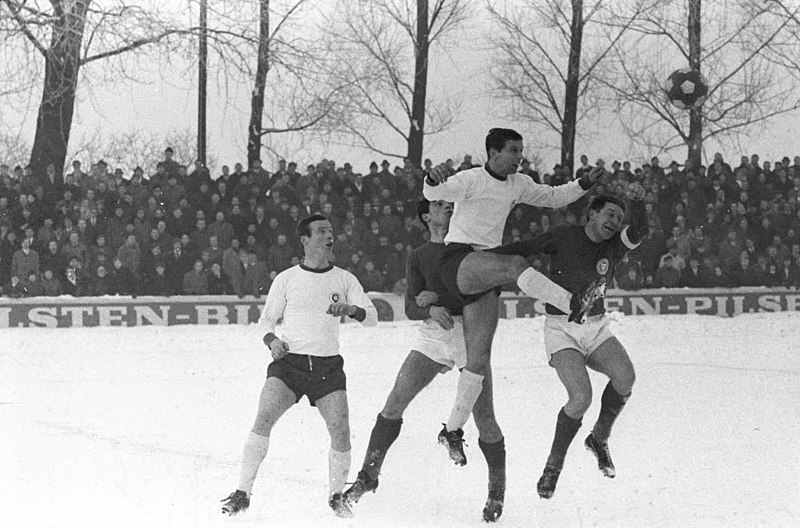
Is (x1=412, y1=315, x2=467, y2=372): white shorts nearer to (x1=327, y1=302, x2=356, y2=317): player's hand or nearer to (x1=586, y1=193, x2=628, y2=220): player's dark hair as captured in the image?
(x1=327, y1=302, x2=356, y2=317): player's hand

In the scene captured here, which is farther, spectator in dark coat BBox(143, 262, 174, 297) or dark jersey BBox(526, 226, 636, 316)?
spectator in dark coat BBox(143, 262, 174, 297)

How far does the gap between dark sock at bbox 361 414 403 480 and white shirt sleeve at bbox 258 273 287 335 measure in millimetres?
902

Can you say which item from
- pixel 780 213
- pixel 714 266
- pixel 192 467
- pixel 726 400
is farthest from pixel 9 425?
pixel 780 213

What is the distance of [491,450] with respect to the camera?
6762mm

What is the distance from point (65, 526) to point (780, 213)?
Answer: 14408mm

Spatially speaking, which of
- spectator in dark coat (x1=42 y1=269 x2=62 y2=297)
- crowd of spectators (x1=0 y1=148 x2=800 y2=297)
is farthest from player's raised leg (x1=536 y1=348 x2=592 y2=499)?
spectator in dark coat (x1=42 y1=269 x2=62 y2=297)

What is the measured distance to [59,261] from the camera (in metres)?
16.1

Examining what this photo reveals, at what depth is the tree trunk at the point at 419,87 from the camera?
20484 mm

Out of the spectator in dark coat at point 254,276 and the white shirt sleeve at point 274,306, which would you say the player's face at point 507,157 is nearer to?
the white shirt sleeve at point 274,306

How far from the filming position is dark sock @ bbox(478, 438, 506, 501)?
668 centimetres

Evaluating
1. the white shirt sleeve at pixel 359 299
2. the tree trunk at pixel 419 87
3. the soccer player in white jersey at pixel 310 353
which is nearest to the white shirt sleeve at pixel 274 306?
the soccer player in white jersey at pixel 310 353

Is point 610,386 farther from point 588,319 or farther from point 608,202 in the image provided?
point 608,202

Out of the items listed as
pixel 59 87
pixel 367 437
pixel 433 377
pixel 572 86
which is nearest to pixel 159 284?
pixel 59 87

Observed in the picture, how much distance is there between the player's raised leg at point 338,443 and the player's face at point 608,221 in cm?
178
